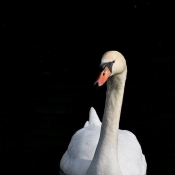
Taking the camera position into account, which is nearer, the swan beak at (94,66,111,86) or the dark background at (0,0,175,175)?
the swan beak at (94,66,111,86)

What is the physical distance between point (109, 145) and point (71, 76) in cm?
524

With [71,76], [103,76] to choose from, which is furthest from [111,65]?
[71,76]

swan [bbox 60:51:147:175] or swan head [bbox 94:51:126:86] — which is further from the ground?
swan head [bbox 94:51:126:86]

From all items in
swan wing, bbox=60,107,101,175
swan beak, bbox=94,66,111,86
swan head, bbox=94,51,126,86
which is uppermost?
swan head, bbox=94,51,126,86

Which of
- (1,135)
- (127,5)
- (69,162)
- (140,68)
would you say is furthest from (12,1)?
(69,162)

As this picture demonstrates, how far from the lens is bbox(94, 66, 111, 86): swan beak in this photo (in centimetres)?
707

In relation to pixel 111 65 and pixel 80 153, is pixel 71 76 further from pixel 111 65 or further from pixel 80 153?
pixel 111 65

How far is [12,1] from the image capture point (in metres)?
22.0

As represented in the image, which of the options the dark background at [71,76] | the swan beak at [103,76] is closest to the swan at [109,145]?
the swan beak at [103,76]

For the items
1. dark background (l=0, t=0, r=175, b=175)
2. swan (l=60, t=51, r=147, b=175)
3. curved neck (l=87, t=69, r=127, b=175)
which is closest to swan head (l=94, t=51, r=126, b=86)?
swan (l=60, t=51, r=147, b=175)

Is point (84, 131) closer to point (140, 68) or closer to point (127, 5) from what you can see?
point (140, 68)

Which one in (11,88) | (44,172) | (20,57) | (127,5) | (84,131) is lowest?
(44,172)

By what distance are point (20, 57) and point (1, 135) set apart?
468 cm

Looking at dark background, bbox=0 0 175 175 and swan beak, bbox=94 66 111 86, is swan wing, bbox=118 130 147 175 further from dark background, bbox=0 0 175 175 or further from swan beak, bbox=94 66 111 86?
swan beak, bbox=94 66 111 86
